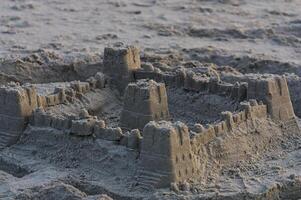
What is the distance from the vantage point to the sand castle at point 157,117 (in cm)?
1320

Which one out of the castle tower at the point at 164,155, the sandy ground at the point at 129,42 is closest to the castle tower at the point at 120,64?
the sandy ground at the point at 129,42

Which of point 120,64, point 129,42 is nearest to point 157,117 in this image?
point 120,64

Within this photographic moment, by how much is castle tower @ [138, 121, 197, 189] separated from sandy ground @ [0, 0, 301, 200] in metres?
0.21

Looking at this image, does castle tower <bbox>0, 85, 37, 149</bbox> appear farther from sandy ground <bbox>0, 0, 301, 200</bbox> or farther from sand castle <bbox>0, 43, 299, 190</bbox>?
sandy ground <bbox>0, 0, 301, 200</bbox>

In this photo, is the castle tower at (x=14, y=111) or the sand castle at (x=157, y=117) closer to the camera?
the sand castle at (x=157, y=117)

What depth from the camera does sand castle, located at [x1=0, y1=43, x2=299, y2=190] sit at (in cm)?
1320

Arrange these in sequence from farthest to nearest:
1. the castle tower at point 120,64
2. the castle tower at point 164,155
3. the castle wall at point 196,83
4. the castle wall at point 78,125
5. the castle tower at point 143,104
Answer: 1. the castle tower at point 120,64
2. the castle wall at point 196,83
3. the castle tower at point 143,104
4. the castle wall at point 78,125
5. the castle tower at point 164,155

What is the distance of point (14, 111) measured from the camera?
15148 millimetres

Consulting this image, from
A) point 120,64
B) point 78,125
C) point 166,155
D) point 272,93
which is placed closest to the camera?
point 166,155

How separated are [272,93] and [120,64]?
3166 millimetres

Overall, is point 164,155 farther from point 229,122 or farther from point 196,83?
point 196,83

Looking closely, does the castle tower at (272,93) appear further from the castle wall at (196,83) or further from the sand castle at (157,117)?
the castle wall at (196,83)

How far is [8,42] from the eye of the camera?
21250 millimetres

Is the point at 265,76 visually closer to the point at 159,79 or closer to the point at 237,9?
the point at 159,79
